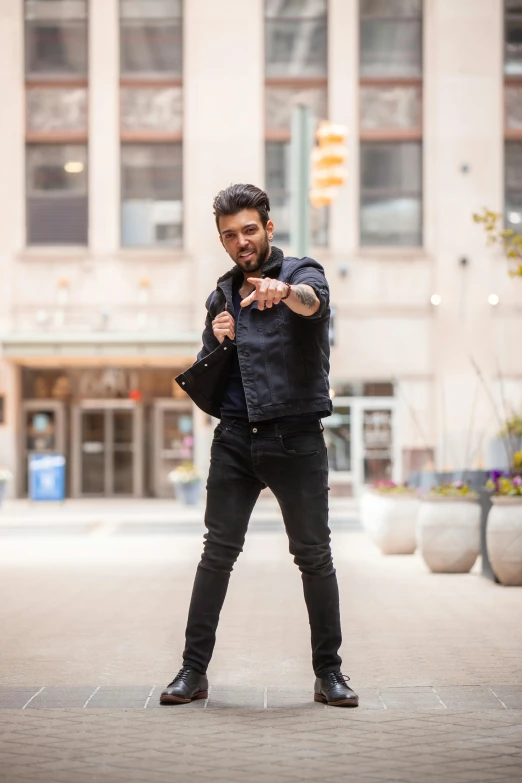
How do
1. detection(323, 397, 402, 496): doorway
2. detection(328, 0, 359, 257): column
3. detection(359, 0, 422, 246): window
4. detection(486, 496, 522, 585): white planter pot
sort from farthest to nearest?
detection(359, 0, 422, 246): window
detection(328, 0, 359, 257): column
detection(323, 397, 402, 496): doorway
detection(486, 496, 522, 585): white planter pot

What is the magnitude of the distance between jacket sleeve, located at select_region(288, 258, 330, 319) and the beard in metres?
0.14

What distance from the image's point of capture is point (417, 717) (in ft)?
16.6

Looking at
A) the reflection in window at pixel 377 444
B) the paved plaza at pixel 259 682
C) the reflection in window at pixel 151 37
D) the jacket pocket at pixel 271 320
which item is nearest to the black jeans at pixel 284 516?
the paved plaza at pixel 259 682

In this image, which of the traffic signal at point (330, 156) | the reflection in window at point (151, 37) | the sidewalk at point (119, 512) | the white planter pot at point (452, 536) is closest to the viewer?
the white planter pot at point (452, 536)

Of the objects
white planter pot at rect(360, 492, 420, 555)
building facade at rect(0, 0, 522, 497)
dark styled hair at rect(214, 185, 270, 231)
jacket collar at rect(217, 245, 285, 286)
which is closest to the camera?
dark styled hair at rect(214, 185, 270, 231)

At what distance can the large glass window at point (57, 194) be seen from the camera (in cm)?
2925

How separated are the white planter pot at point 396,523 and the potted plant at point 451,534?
1.98 meters

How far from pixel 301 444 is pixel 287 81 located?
24.9 meters

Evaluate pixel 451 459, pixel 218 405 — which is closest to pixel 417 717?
pixel 218 405

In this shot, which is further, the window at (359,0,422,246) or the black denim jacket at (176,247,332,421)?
the window at (359,0,422,246)

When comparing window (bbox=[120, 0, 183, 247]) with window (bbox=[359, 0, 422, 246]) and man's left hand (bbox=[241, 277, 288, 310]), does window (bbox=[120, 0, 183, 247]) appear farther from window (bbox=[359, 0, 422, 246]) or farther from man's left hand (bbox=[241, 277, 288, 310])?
man's left hand (bbox=[241, 277, 288, 310])

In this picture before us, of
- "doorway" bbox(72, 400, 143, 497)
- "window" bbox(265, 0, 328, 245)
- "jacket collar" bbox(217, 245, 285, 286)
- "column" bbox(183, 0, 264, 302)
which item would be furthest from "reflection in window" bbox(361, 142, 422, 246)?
"jacket collar" bbox(217, 245, 285, 286)

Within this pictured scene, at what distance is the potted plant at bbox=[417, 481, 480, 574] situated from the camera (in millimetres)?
11406

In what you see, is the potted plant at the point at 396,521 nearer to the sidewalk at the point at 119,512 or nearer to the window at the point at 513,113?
the sidewalk at the point at 119,512
